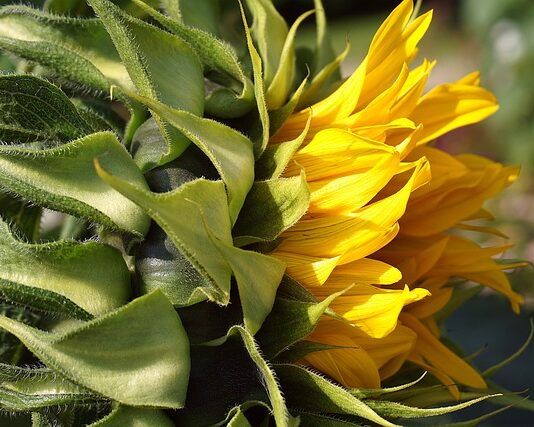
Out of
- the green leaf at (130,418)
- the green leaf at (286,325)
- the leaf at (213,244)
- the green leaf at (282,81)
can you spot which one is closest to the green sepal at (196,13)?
the green leaf at (282,81)

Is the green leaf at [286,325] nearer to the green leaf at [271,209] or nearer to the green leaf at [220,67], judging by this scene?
the green leaf at [271,209]

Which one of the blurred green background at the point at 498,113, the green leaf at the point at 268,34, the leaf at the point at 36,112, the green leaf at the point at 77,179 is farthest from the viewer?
the blurred green background at the point at 498,113

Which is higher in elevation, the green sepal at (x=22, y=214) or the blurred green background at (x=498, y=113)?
the green sepal at (x=22, y=214)

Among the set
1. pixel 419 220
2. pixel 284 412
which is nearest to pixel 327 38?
pixel 419 220

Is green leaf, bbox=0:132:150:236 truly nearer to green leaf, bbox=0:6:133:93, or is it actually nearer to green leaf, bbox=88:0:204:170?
green leaf, bbox=88:0:204:170

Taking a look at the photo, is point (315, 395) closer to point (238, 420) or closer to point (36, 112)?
point (238, 420)

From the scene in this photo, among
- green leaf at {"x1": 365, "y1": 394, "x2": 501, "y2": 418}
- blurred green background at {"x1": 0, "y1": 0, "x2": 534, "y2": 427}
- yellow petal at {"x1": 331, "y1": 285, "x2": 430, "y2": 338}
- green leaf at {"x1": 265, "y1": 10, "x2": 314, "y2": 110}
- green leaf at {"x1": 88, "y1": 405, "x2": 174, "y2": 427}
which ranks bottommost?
blurred green background at {"x1": 0, "y1": 0, "x2": 534, "y2": 427}

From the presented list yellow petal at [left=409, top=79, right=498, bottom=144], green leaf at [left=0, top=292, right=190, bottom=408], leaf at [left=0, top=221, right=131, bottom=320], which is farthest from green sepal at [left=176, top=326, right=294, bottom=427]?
yellow petal at [left=409, top=79, right=498, bottom=144]
